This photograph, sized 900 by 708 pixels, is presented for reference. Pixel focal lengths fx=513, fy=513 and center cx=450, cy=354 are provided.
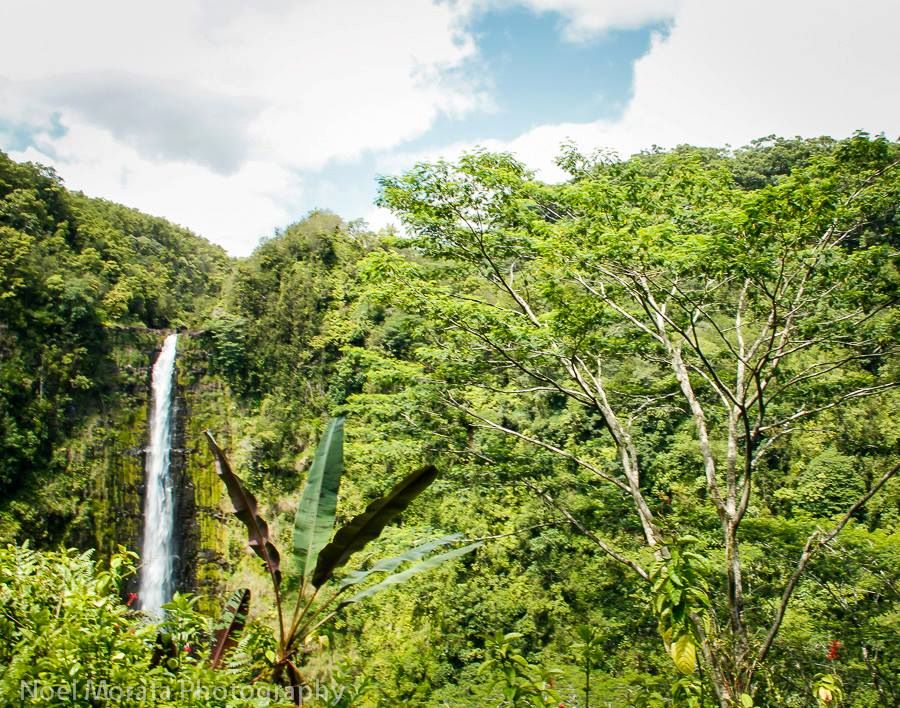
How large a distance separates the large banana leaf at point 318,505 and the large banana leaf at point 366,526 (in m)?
0.19

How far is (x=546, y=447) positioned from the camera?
6094 millimetres

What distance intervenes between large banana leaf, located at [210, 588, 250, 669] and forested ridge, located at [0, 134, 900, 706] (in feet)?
0.10

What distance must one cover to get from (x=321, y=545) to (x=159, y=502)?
16597 mm

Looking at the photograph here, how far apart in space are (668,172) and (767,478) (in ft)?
30.5

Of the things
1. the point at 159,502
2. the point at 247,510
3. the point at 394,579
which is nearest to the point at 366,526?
the point at 394,579

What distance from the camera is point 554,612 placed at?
32.0 feet

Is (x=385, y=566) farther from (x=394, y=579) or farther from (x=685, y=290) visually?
(x=685, y=290)

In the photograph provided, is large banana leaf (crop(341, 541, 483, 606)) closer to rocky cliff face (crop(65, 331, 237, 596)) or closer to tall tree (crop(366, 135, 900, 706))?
tall tree (crop(366, 135, 900, 706))

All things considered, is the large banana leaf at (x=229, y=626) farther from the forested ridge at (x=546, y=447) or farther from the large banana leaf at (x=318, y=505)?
the large banana leaf at (x=318, y=505)

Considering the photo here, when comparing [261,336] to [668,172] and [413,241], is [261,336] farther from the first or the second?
[668,172]

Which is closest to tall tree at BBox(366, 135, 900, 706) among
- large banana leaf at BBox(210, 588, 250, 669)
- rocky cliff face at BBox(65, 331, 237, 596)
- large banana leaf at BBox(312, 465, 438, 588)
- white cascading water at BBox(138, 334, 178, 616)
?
large banana leaf at BBox(312, 465, 438, 588)

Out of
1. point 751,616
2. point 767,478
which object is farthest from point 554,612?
point 767,478

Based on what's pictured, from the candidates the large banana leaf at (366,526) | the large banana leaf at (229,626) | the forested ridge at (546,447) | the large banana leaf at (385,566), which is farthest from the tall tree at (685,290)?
the large banana leaf at (229,626)

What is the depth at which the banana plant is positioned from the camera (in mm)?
1933
